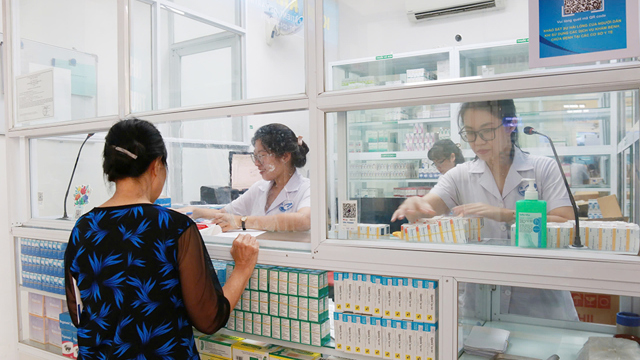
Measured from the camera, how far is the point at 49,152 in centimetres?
290

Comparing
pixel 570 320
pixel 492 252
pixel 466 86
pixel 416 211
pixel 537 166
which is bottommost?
pixel 570 320

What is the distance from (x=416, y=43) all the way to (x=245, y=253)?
3.50 feet

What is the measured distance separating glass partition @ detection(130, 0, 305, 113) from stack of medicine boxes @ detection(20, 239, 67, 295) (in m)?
1.05

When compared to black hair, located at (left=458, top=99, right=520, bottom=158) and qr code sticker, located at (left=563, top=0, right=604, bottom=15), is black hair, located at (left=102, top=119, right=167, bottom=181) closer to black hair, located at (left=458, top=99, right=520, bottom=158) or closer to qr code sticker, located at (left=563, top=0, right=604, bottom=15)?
black hair, located at (left=458, top=99, right=520, bottom=158)

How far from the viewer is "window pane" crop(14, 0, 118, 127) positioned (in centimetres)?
256

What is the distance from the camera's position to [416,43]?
1622 millimetres

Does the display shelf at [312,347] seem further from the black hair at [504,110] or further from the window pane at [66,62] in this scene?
the window pane at [66,62]

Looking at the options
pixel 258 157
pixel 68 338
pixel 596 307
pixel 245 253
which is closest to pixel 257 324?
pixel 245 253

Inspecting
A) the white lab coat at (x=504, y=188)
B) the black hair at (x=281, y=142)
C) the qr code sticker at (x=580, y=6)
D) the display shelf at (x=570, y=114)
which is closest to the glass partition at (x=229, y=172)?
the black hair at (x=281, y=142)

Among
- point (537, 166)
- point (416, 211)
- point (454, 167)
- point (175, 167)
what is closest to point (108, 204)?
point (175, 167)

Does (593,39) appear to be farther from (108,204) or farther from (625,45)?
(108,204)

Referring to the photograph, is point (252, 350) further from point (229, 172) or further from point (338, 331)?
point (229, 172)

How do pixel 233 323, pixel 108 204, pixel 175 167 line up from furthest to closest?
pixel 175 167 < pixel 233 323 < pixel 108 204

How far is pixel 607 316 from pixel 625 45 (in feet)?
2.81
